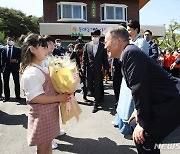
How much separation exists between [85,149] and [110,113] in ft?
7.10

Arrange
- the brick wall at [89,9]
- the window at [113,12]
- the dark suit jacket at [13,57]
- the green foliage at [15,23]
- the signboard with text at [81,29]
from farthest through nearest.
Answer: the green foliage at [15,23]
the window at [113,12]
the brick wall at [89,9]
the signboard with text at [81,29]
the dark suit jacket at [13,57]

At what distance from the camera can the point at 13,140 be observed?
465 cm

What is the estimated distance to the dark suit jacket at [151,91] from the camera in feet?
6.98

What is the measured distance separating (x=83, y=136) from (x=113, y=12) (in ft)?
73.3

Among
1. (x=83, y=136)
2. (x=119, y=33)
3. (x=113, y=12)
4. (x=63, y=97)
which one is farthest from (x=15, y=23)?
(x=119, y=33)

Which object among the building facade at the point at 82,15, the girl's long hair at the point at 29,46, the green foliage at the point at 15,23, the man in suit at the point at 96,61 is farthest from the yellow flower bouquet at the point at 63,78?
the green foliage at the point at 15,23

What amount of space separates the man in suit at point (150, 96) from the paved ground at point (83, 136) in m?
1.82

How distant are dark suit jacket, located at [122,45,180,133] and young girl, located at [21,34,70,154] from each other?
823mm

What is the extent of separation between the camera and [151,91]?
7.24 feet

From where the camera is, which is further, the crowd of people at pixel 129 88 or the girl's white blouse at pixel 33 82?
the girl's white blouse at pixel 33 82

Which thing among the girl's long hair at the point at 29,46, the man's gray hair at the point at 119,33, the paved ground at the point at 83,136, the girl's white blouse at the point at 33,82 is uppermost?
the man's gray hair at the point at 119,33

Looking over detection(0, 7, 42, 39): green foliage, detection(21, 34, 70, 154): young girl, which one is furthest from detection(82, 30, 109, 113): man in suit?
detection(0, 7, 42, 39): green foliage

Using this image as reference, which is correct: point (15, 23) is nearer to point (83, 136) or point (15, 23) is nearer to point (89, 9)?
point (89, 9)

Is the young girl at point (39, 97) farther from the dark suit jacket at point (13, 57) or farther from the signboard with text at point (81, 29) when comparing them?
the signboard with text at point (81, 29)
